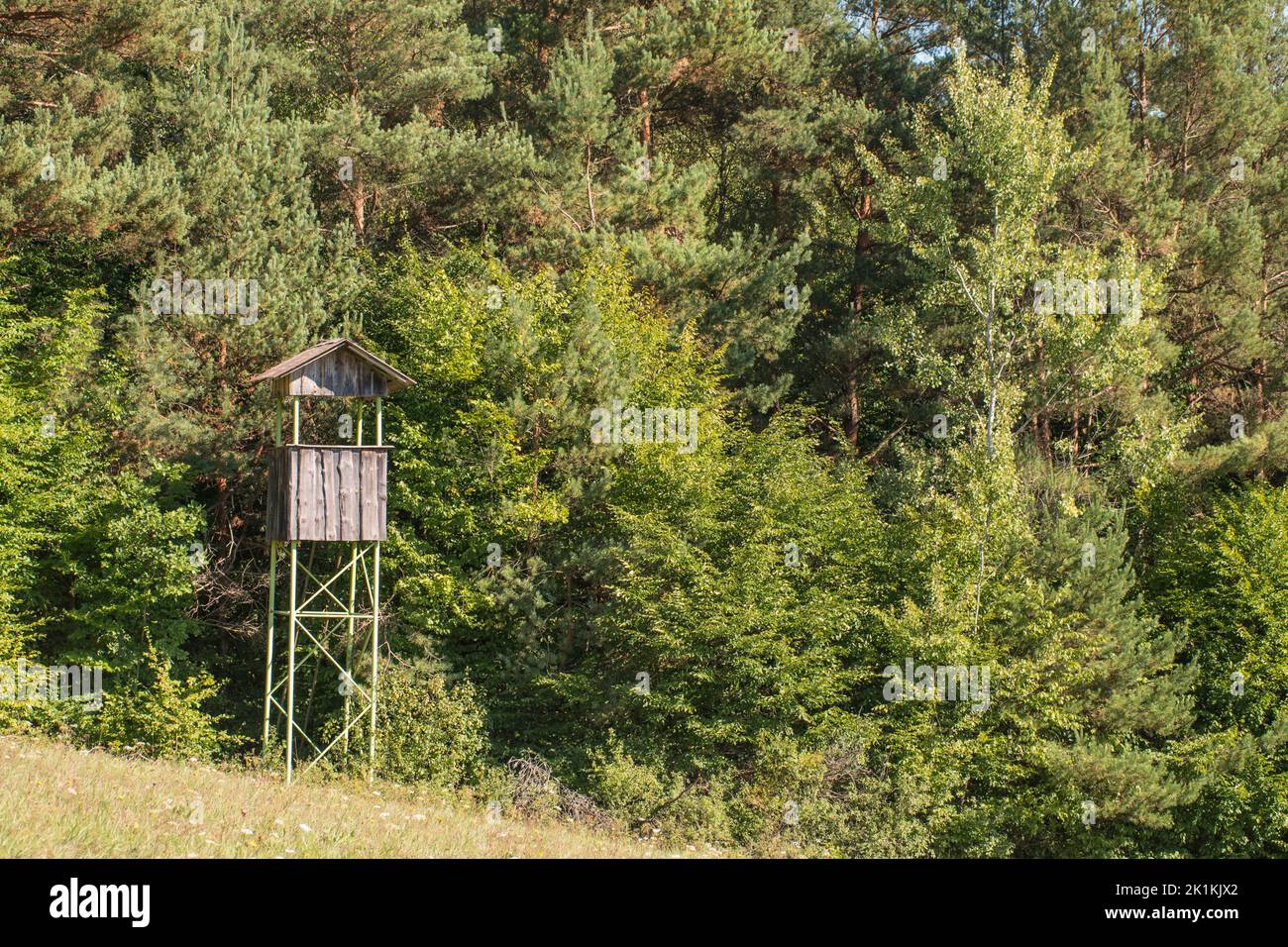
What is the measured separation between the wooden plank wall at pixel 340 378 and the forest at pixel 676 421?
130 inches

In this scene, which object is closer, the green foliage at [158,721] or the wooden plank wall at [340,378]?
the wooden plank wall at [340,378]

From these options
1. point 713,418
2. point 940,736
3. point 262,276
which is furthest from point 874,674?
point 262,276

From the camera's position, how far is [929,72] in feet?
89.6

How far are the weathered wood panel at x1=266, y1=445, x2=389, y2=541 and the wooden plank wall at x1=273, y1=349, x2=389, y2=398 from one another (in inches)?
34.9

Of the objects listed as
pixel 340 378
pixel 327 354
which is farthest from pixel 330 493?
pixel 327 354

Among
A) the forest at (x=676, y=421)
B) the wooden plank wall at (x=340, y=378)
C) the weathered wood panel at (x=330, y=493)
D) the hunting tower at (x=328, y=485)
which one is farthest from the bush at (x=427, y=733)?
the wooden plank wall at (x=340, y=378)

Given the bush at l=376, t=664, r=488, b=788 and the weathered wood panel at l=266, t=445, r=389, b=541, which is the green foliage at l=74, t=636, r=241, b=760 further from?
the weathered wood panel at l=266, t=445, r=389, b=541

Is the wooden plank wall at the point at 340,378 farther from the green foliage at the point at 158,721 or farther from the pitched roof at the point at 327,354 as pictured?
the green foliage at the point at 158,721

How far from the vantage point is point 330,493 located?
18.4 m

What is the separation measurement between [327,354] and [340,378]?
434 mm

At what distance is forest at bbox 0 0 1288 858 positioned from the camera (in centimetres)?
1989

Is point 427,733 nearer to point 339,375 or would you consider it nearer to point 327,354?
point 339,375

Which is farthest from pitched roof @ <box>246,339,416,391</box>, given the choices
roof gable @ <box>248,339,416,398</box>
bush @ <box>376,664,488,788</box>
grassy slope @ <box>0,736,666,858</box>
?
grassy slope @ <box>0,736,666,858</box>

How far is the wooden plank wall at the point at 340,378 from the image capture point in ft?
60.8
